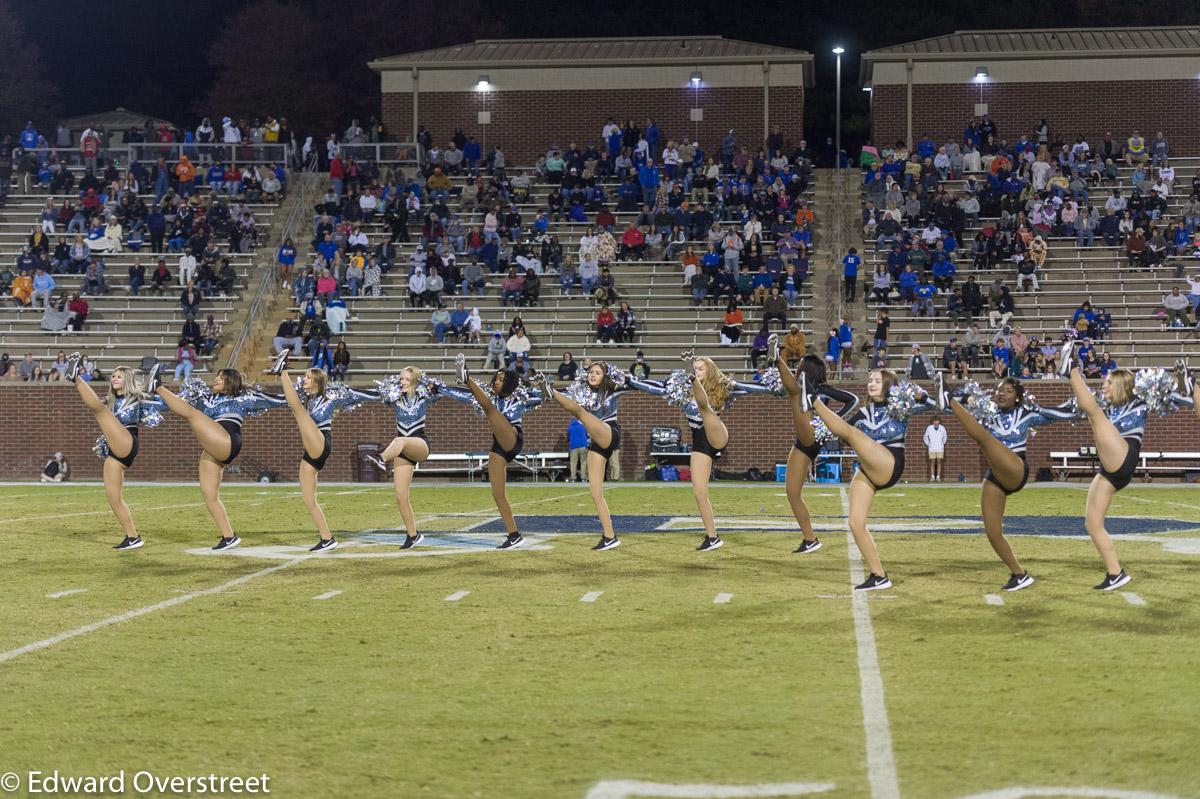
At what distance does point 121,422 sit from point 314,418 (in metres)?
1.96

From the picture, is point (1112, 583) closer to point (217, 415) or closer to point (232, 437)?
point (232, 437)

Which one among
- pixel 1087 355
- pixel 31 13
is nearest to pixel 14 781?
→ pixel 1087 355

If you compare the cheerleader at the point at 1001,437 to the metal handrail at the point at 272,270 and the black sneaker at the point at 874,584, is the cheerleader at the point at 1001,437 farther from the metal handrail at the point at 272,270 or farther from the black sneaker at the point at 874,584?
the metal handrail at the point at 272,270

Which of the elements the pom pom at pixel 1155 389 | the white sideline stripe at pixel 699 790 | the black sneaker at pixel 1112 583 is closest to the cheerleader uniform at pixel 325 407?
the black sneaker at pixel 1112 583

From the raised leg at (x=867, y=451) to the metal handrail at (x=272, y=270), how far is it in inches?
689

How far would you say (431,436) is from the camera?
2672 centimetres

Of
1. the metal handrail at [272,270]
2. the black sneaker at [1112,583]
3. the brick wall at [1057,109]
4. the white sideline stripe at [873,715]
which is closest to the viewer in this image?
the white sideline stripe at [873,715]

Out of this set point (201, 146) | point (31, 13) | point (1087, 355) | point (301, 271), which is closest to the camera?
point (1087, 355)

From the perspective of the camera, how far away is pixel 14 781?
5.32 meters

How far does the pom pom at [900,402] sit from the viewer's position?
9.91 m

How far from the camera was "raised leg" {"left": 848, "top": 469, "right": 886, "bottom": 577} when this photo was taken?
9555 millimetres

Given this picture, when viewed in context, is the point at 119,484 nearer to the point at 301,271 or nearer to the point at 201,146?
the point at 301,271

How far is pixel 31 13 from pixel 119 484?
67.9 meters

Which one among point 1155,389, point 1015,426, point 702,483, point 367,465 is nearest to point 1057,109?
point 367,465
